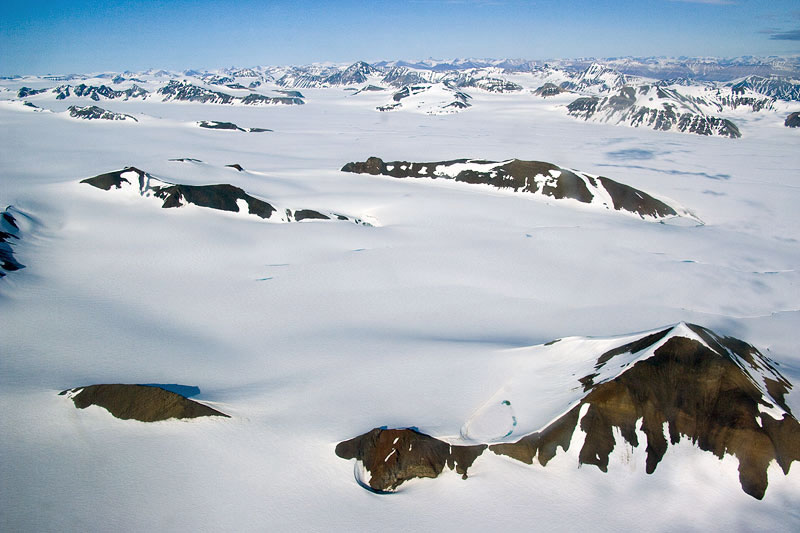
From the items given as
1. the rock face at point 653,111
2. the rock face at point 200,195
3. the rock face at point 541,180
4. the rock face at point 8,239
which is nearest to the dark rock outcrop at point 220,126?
the rock face at point 541,180

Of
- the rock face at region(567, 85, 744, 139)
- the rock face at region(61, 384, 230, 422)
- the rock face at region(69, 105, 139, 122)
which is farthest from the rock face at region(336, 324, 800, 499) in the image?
the rock face at region(69, 105, 139, 122)

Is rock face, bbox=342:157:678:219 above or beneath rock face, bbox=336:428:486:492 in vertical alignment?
above

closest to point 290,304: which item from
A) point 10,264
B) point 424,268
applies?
point 424,268

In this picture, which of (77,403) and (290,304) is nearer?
(77,403)

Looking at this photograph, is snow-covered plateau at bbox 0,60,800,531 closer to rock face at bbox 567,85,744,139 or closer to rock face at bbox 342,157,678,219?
rock face at bbox 342,157,678,219

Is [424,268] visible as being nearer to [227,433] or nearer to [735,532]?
[227,433]

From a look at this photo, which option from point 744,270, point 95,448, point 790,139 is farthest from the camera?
point 790,139

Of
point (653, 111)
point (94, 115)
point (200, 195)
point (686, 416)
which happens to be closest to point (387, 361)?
point (686, 416)
